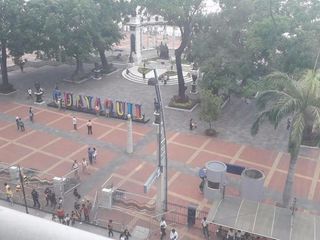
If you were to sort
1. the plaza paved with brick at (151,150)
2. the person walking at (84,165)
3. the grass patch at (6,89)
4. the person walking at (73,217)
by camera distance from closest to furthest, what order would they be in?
the person walking at (73,217)
the plaza paved with brick at (151,150)
the person walking at (84,165)
the grass patch at (6,89)

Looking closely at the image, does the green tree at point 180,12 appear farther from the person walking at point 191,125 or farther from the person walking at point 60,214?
the person walking at point 60,214

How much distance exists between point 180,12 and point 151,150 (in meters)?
12.6

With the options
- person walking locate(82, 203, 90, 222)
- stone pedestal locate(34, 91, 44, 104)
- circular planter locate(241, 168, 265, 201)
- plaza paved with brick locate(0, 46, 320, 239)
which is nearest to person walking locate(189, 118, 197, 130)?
plaza paved with brick locate(0, 46, 320, 239)

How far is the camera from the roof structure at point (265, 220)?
18.3 meters

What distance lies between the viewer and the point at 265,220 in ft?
62.8

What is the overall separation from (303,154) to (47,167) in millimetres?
18571

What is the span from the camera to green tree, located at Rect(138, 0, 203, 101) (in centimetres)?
Result: 3412

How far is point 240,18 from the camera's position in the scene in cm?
3556

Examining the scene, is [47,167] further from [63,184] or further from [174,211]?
[174,211]

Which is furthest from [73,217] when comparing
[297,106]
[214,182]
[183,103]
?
[183,103]

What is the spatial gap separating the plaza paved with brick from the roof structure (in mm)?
2025

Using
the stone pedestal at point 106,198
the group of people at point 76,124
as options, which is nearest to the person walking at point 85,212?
the stone pedestal at point 106,198

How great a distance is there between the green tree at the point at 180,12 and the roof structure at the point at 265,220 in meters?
19.4

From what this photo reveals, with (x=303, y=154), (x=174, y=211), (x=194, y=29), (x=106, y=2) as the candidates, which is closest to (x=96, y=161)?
(x=174, y=211)
